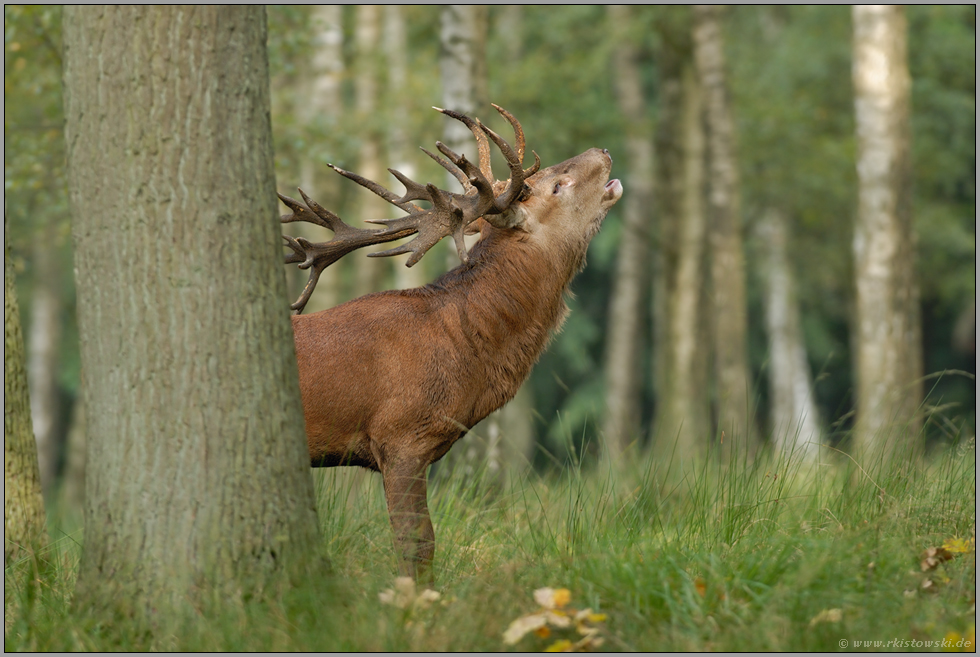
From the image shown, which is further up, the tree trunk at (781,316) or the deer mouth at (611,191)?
the deer mouth at (611,191)

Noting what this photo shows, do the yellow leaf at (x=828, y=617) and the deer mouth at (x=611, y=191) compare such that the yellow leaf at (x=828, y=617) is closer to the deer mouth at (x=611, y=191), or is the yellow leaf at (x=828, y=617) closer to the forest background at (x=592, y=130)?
the deer mouth at (x=611, y=191)

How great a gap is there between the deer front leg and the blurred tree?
294 inches

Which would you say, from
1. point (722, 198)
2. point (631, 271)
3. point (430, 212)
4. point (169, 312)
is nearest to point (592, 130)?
point (631, 271)

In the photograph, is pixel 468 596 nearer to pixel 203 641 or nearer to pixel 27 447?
pixel 203 641

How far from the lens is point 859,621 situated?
3387 mm

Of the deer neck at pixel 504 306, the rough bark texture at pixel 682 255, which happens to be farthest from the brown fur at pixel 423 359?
the rough bark texture at pixel 682 255

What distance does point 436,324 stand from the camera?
4.95m

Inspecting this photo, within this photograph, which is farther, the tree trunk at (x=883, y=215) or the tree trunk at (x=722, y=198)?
the tree trunk at (x=722, y=198)

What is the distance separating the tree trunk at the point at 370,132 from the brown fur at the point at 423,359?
9.33 m

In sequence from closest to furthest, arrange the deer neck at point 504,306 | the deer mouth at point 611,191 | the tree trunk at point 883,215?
the deer neck at point 504,306 → the deer mouth at point 611,191 → the tree trunk at point 883,215

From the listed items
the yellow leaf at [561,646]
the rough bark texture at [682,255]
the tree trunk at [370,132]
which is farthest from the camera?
the tree trunk at [370,132]

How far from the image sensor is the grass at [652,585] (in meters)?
3.36

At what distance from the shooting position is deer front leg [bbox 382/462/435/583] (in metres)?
4.29

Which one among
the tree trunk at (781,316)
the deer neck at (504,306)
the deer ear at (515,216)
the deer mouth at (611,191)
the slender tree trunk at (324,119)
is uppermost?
the slender tree trunk at (324,119)
